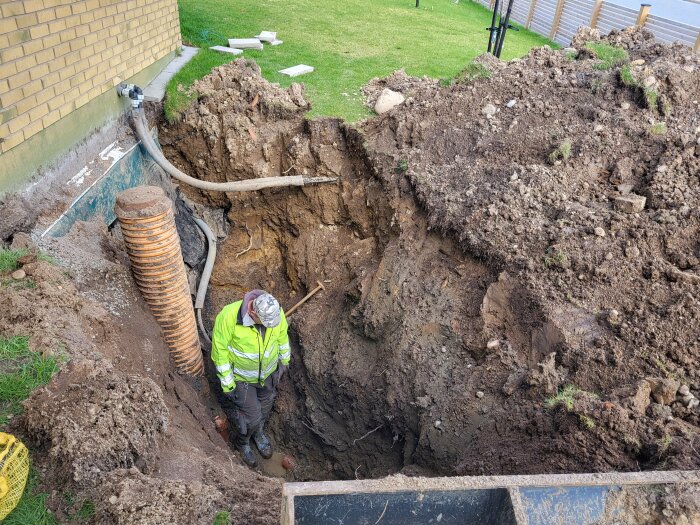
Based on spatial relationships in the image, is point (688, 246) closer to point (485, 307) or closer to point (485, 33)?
point (485, 307)

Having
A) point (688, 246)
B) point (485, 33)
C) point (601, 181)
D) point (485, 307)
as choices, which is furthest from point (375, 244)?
point (485, 33)

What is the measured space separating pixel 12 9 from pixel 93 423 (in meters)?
3.66

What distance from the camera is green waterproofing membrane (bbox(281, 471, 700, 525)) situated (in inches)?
94.2

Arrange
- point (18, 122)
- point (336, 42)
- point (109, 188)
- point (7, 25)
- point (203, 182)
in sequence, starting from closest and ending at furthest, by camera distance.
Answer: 1. point (7, 25)
2. point (18, 122)
3. point (109, 188)
4. point (203, 182)
5. point (336, 42)

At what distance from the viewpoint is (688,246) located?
4.37m

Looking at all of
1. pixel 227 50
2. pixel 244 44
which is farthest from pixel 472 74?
pixel 227 50

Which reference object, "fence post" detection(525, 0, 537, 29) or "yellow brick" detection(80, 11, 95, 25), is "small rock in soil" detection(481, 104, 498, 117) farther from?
"fence post" detection(525, 0, 537, 29)

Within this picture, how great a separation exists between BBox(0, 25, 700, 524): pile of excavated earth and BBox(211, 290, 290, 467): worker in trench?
18.0 inches

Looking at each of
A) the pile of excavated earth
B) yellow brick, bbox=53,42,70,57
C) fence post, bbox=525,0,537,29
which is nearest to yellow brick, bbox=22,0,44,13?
yellow brick, bbox=53,42,70,57

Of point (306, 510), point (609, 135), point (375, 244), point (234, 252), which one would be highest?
point (609, 135)

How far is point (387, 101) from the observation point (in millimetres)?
6777

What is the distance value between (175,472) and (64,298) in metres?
1.72

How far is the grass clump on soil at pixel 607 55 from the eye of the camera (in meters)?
6.46

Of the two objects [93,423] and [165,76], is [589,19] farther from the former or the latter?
[93,423]
